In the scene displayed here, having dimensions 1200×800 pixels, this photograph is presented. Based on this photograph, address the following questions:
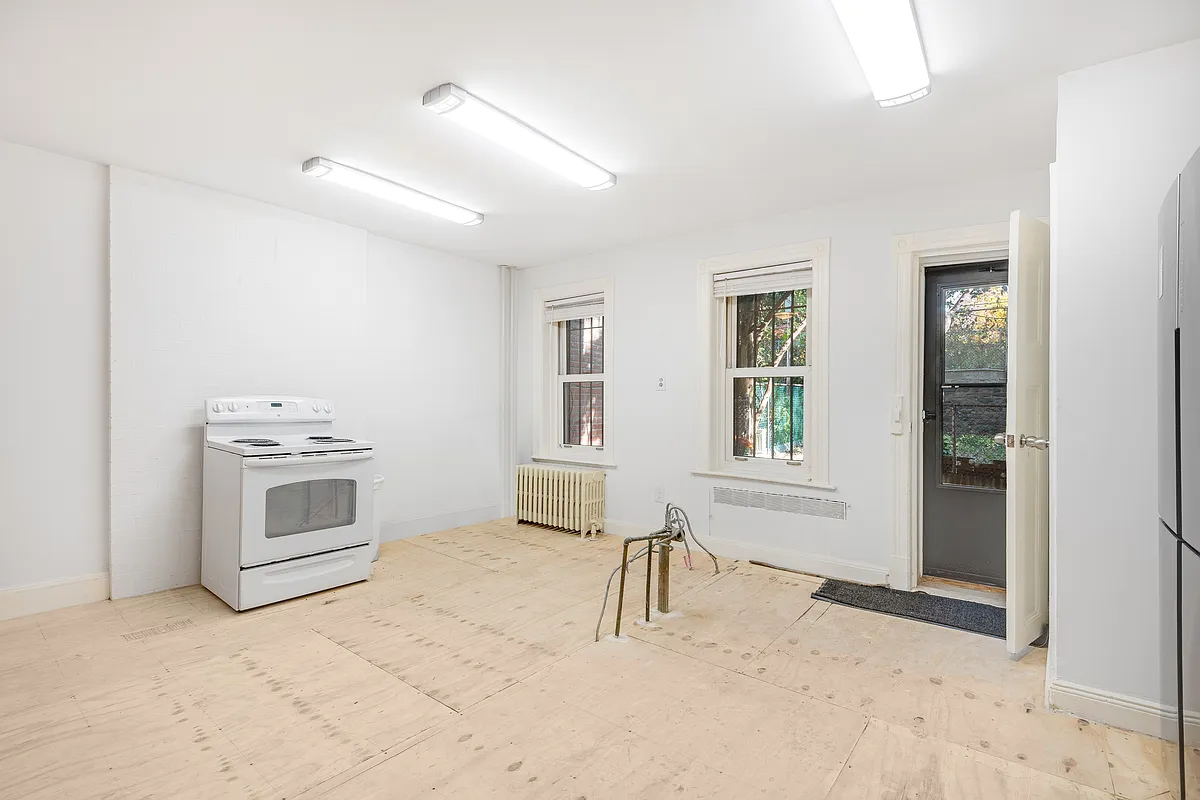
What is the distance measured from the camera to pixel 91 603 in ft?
10.6

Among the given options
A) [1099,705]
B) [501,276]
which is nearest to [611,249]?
[501,276]

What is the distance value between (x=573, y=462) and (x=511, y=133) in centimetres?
312

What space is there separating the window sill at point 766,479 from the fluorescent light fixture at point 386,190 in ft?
7.98

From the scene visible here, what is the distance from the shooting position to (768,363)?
4.28 m

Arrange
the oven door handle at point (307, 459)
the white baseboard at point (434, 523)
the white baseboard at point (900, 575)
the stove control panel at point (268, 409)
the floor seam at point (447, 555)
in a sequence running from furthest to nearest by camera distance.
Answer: the white baseboard at point (434, 523)
the floor seam at point (447, 555)
the stove control panel at point (268, 409)
the white baseboard at point (900, 575)
the oven door handle at point (307, 459)

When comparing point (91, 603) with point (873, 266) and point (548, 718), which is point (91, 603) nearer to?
point (548, 718)

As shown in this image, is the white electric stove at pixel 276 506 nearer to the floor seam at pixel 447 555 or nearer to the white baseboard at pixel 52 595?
the white baseboard at pixel 52 595

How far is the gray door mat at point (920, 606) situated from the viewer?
2986 millimetres

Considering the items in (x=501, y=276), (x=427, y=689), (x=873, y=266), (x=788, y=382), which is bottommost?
(x=427, y=689)

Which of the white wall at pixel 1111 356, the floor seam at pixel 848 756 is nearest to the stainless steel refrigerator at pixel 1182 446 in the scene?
the white wall at pixel 1111 356

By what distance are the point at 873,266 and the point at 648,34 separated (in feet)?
7.35

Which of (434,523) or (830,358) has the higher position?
(830,358)

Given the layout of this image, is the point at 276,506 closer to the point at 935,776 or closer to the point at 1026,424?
the point at 935,776

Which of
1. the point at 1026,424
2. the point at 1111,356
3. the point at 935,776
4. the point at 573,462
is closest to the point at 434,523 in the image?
the point at 573,462
